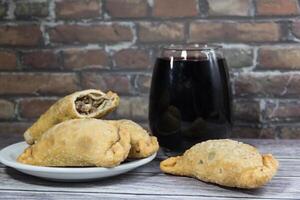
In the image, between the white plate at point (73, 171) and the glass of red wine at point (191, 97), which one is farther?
the glass of red wine at point (191, 97)

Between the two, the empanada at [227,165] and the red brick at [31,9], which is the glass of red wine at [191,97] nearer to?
the empanada at [227,165]

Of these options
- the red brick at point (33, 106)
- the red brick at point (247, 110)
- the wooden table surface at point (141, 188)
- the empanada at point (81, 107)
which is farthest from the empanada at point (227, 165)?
the red brick at point (33, 106)

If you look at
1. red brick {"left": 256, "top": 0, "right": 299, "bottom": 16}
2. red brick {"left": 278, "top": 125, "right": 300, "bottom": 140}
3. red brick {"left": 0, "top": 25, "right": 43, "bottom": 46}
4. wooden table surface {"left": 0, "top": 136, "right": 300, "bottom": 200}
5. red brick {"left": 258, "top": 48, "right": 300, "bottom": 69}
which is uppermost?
Result: red brick {"left": 256, "top": 0, "right": 299, "bottom": 16}

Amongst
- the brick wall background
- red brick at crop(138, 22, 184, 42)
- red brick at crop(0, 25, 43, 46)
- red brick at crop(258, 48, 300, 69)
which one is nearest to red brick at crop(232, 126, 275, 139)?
the brick wall background

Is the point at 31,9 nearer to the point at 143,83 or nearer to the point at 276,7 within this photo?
the point at 143,83

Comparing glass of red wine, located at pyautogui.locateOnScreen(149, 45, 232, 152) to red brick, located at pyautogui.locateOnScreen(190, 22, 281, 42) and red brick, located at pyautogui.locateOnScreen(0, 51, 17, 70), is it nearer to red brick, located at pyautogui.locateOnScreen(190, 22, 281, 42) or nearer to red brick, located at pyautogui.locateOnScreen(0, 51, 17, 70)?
red brick, located at pyautogui.locateOnScreen(190, 22, 281, 42)

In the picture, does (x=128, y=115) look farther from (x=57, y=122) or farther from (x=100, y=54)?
(x=57, y=122)

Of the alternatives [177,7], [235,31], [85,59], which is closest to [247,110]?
[235,31]
